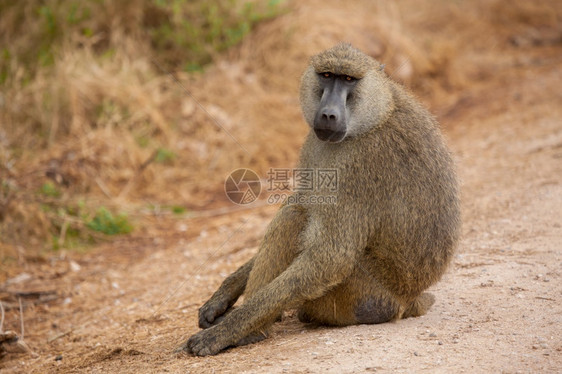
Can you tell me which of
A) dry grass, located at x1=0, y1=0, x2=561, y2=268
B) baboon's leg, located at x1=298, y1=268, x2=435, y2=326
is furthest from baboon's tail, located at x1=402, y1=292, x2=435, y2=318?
dry grass, located at x1=0, y1=0, x2=561, y2=268

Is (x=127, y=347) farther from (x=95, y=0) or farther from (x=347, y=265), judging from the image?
(x=95, y=0)

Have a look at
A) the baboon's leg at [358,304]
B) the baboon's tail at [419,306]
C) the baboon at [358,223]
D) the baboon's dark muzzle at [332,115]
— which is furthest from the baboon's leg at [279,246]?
the baboon's tail at [419,306]

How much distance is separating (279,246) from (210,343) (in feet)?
2.35

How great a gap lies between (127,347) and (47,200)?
2.98 m

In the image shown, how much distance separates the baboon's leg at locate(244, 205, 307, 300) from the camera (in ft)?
13.1

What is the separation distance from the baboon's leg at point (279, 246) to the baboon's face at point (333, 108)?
19.2 inches

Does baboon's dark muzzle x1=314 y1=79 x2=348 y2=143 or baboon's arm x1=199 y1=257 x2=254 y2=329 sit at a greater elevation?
baboon's dark muzzle x1=314 y1=79 x2=348 y2=143

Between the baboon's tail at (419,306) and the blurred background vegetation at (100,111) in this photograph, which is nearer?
the baboon's tail at (419,306)

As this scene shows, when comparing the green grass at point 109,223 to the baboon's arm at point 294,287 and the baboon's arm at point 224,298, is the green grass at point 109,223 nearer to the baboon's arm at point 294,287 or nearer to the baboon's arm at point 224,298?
the baboon's arm at point 224,298

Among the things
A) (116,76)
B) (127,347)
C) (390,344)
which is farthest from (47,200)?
(390,344)

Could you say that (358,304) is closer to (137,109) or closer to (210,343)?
(210,343)

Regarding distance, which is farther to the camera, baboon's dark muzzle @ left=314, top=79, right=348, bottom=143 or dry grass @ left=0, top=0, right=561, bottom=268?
dry grass @ left=0, top=0, right=561, bottom=268

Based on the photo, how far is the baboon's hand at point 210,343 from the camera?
400 cm

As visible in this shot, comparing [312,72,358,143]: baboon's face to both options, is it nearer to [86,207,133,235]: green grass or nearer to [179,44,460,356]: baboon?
[179,44,460,356]: baboon
